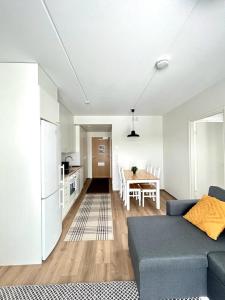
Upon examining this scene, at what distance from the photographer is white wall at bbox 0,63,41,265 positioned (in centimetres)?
217

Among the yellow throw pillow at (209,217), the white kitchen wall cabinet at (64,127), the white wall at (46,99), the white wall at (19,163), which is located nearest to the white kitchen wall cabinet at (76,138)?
the white kitchen wall cabinet at (64,127)

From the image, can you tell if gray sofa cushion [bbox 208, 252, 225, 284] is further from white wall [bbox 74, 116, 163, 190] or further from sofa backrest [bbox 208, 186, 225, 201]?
white wall [bbox 74, 116, 163, 190]

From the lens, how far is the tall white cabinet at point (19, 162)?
2.17m

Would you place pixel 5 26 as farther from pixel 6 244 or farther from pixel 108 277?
pixel 108 277

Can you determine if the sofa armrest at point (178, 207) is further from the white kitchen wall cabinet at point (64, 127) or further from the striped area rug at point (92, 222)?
the white kitchen wall cabinet at point (64, 127)

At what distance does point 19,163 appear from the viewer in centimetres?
219

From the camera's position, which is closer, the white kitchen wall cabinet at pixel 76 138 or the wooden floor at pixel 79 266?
the wooden floor at pixel 79 266

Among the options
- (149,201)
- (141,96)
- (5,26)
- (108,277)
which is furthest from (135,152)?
(5,26)

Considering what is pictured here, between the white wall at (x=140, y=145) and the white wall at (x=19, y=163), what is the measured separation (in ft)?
12.7

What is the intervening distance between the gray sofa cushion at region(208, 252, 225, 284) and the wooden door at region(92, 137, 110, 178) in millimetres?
7416

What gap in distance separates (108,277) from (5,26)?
106 inches

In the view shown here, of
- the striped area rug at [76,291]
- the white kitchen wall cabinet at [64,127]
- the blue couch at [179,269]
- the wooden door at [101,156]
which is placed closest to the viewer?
the blue couch at [179,269]

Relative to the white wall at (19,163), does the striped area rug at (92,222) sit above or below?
below

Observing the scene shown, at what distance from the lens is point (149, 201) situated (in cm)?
480
